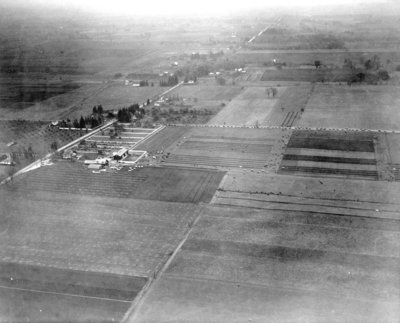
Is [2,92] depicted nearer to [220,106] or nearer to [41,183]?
[220,106]

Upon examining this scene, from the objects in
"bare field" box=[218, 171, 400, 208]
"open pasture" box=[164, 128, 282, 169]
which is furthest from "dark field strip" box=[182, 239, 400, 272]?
"open pasture" box=[164, 128, 282, 169]

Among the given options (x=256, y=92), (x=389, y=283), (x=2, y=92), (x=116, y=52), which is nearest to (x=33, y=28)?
(x=116, y=52)

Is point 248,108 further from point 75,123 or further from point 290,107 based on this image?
point 75,123

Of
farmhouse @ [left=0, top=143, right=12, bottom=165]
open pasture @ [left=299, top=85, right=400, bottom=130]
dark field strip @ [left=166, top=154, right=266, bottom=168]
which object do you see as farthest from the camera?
open pasture @ [left=299, top=85, right=400, bottom=130]

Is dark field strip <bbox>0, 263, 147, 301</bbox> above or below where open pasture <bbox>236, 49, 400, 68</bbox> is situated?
below

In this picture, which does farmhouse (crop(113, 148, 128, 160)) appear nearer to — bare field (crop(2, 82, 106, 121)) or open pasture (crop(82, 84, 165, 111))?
bare field (crop(2, 82, 106, 121))

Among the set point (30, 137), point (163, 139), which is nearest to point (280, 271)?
point (163, 139)
